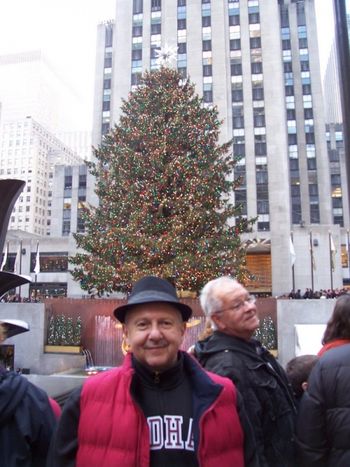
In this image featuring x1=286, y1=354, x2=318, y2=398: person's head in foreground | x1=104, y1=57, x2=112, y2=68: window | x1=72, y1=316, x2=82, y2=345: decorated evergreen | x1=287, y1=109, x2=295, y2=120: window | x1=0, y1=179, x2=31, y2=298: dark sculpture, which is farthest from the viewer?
x1=287, y1=109, x2=295, y2=120: window

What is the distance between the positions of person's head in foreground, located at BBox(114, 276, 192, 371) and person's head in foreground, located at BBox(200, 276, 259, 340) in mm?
650

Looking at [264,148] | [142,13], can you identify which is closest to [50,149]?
[142,13]

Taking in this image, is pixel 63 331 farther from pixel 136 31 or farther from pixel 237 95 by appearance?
pixel 136 31

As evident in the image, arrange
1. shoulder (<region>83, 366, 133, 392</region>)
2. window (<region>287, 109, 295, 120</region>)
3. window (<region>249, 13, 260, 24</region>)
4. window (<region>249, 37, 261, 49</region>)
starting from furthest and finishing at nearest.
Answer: window (<region>287, 109, 295, 120</region>)
window (<region>249, 13, 260, 24</region>)
window (<region>249, 37, 261, 49</region>)
shoulder (<region>83, 366, 133, 392</region>)

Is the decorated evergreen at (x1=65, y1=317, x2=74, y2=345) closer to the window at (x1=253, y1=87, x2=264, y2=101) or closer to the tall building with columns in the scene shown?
the tall building with columns

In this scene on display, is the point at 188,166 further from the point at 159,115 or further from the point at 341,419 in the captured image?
the point at 341,419

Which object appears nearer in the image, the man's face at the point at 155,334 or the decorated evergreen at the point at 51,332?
the man's face at the point at 155,334

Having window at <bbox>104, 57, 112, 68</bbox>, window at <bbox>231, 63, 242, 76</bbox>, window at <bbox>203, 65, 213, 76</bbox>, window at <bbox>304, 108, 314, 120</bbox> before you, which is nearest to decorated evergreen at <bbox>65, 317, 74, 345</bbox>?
window at <bbox>203, 65, 213, 76</bbox>

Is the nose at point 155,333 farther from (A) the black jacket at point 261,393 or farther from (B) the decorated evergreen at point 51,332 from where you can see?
(B) the decorated evergreen at point 51,332

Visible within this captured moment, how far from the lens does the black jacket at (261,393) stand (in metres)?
2.72

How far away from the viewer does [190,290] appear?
1933 cm

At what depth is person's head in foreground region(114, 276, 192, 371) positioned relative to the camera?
7.66ft

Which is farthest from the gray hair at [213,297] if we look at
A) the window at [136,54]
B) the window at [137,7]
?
the window at [137,7]

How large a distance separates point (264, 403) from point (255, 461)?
19.9 inches
